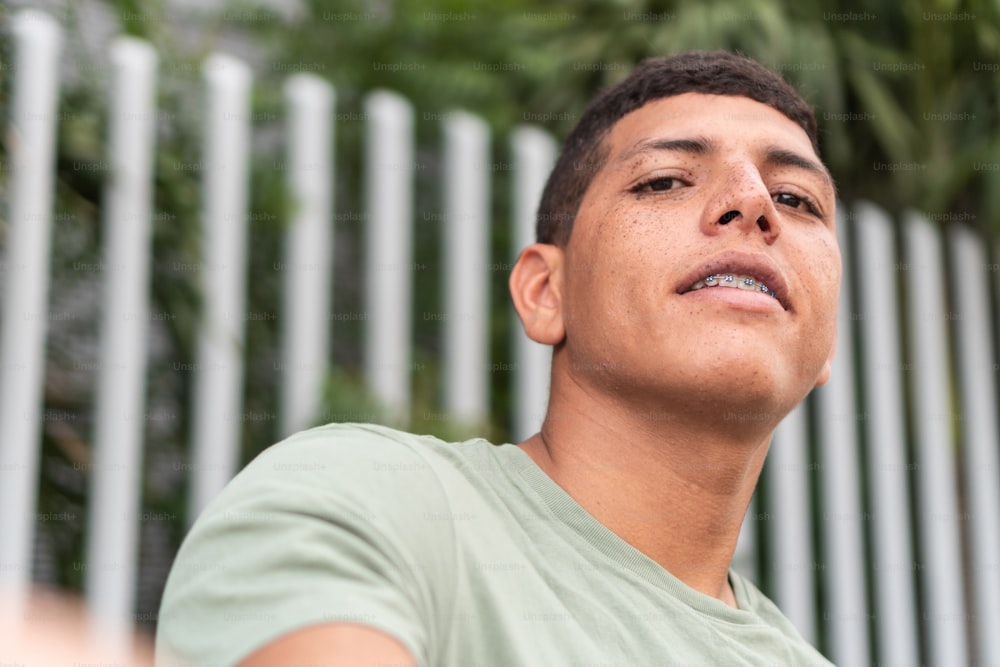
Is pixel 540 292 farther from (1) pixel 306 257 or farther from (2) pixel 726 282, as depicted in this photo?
(1) pixel 306 257

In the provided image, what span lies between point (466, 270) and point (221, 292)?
837mm

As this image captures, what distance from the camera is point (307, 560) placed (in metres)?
1.06

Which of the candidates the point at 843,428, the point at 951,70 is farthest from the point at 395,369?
the point at 951,70

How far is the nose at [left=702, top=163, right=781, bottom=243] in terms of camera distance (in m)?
1.76

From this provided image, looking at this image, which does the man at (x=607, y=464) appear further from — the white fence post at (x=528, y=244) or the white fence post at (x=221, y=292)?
the white fence post at (x=528, y=244)

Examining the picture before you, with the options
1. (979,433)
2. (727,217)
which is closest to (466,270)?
(727,217)

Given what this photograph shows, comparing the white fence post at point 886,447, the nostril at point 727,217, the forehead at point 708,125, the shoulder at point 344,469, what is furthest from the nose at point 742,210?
the white fence post at point 886,447

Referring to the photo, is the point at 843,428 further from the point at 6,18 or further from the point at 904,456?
the point at 6,18

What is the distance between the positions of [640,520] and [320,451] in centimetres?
62

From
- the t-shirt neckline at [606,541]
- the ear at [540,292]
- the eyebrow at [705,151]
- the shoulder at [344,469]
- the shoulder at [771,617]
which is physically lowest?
the shoulder at [771,617]

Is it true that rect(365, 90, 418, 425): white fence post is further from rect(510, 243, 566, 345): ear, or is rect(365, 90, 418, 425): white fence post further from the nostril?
the nostril

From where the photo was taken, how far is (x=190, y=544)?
45.6 inches

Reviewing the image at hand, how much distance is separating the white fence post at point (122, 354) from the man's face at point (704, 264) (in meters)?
1.51

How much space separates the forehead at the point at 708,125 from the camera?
6.21ft
